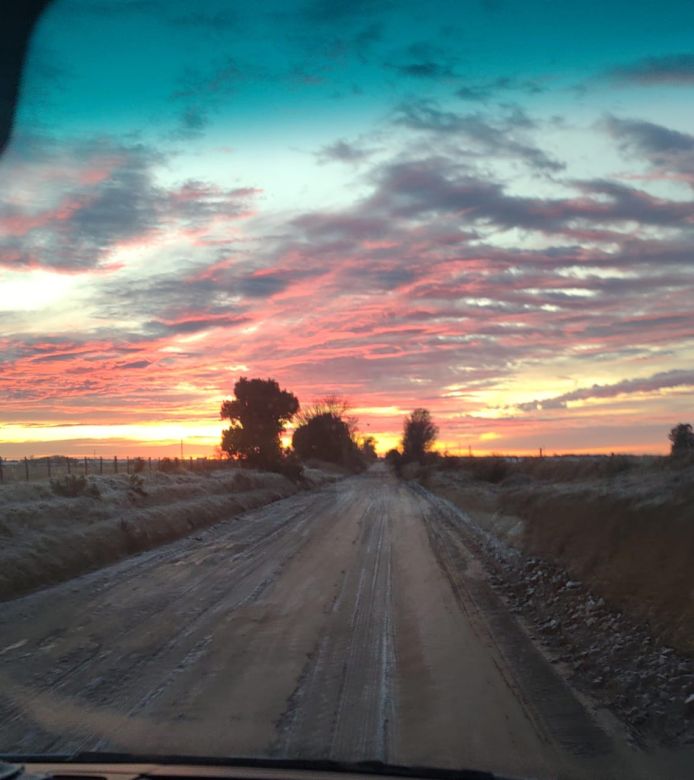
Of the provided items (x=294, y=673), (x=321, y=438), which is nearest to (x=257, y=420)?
(x=321, y=438)

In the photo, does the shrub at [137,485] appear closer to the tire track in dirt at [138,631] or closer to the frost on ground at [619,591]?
the tire track in dirt at [138,631]

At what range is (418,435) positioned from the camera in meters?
125

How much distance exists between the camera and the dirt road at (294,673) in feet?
17.9

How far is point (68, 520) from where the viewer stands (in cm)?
1772

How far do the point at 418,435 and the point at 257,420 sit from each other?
67377mm

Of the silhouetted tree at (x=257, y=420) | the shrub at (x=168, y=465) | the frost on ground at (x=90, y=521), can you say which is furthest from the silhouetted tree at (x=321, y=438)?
the frost on ground at (x=90, y=521)

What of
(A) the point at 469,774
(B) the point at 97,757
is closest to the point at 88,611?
(B) the point at 97,757

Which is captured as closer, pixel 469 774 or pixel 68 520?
pixel 469 774

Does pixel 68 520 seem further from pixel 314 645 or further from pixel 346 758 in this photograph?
pixel 346 758

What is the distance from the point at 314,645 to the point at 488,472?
4065 cm

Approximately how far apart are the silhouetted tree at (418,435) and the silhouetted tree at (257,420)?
5937 centimetres

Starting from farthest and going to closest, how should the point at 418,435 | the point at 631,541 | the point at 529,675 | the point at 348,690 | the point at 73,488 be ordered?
the point at 418,435
the point at 73,488
the point at 631,541
the point at 529,675
the point at 348,690

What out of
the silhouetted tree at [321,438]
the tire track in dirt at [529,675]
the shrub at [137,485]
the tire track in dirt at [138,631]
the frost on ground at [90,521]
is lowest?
the tire track in dirt at [529,675]

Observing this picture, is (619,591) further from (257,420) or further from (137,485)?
(257,420)
